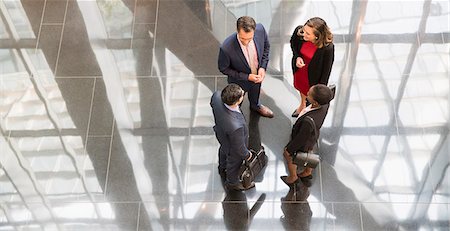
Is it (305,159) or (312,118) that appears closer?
(312,118)

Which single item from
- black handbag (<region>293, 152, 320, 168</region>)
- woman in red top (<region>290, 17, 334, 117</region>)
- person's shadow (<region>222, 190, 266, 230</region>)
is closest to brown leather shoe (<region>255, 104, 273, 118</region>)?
woman in red top (<region>290, 17, 334, 117</region>)

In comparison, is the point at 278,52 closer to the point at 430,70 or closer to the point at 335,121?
the point at 335,121

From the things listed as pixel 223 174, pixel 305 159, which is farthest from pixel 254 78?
pixel 223 174

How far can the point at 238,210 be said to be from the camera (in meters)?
5.87

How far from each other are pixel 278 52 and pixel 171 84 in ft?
4.44

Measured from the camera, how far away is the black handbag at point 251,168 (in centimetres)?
550

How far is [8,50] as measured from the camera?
7098mm

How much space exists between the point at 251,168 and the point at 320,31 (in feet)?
4.77

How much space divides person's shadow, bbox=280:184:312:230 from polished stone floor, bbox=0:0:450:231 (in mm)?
15

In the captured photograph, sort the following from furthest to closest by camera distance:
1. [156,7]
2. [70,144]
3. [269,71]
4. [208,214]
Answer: [156,7] < [269,71] < [70,144] < [208,214]

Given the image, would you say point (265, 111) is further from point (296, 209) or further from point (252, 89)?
point (296, 209)

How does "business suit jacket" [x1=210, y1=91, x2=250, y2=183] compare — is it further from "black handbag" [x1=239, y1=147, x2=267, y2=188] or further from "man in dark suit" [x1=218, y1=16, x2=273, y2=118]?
"man in dark suit" [x1=218, y1=16, x2=273, y2=118]

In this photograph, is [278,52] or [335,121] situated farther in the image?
[278,52]

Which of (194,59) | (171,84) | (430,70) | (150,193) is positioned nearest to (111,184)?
(150,193)
